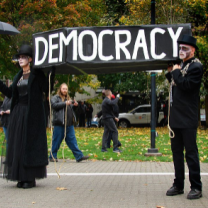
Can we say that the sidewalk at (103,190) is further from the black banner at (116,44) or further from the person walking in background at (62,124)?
the black banner at (116,44)

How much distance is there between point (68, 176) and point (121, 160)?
2.92m

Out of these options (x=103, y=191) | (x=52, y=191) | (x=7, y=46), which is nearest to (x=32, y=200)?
(x=52, y=191)

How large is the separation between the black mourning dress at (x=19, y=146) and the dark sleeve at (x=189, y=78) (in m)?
2.57

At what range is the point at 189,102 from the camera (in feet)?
18.6

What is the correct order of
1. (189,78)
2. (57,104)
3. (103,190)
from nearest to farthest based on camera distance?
(189,78) < (103,190) < (57,104)

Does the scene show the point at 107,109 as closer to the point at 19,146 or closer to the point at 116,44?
the point at 19,146

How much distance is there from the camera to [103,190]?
645 cm

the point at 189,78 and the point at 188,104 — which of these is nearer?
the point at 189,78

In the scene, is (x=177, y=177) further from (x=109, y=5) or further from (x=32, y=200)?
(x=109, y=5)

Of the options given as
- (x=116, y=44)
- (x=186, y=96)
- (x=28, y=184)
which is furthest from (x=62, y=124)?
(x=186, y=96)

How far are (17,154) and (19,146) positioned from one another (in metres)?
0.13

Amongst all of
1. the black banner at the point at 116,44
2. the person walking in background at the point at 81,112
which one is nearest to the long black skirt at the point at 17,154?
the black banner at the point at 116,44

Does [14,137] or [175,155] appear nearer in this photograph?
[175,155]

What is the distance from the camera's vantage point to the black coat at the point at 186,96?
18.1 feet
